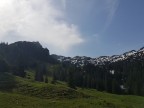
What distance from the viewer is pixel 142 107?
81.2 metres

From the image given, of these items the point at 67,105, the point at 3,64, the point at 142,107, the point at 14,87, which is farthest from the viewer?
the point at 3,64

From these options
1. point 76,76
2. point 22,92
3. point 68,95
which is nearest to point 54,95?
point 68,95

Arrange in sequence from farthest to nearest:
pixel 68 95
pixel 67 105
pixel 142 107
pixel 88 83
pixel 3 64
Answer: pixel 88 83, pixel 3 64, pixel 68 95, pixel 142 107, pixel 67 105

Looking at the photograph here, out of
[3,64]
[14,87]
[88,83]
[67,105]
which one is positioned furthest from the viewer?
[88,83]

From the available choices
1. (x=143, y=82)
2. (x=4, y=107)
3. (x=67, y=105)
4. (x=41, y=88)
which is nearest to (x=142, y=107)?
(x=67, y=105)

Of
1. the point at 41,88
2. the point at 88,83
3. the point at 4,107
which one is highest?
the point at 88,83

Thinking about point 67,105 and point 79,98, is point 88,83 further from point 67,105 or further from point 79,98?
point 67,105

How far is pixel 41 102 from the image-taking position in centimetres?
7206

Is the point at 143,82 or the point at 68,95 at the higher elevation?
the point at 143,82

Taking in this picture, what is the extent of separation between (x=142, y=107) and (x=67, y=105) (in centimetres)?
2086

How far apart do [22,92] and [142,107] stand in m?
32.5

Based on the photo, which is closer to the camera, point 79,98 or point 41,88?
point 79,98

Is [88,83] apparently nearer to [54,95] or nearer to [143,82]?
[143,82]

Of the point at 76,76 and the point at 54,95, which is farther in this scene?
the point at 76,76
